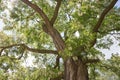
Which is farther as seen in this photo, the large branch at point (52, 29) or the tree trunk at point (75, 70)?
the large branch at point (52, 29)

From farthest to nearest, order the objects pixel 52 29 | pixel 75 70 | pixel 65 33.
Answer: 1. pixel 65 33
2. pixel 52 29
3. pixel 75 70

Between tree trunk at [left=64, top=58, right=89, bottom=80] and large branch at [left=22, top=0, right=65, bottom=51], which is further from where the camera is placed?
large branch at [left=22, top=0, right=65, bottom=51]

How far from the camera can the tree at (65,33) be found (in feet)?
28.0

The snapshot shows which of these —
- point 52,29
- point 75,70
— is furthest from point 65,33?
point 75,70

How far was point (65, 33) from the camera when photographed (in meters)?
12.2

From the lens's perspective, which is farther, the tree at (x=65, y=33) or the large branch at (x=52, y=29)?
the large branch at (x=52, y=29)

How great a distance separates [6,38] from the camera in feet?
44.5

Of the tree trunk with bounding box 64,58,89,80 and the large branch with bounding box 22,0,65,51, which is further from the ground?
the large branch with bounding box 22,0,65,51

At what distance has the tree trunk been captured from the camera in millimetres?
9469

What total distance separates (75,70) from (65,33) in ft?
9.67

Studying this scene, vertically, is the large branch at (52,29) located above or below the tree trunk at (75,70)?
above

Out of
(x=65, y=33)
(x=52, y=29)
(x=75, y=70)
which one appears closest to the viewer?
(x=75, y=70)

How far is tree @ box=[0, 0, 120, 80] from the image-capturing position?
854 centimetres

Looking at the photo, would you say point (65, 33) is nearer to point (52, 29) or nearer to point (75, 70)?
point (52, 29)
